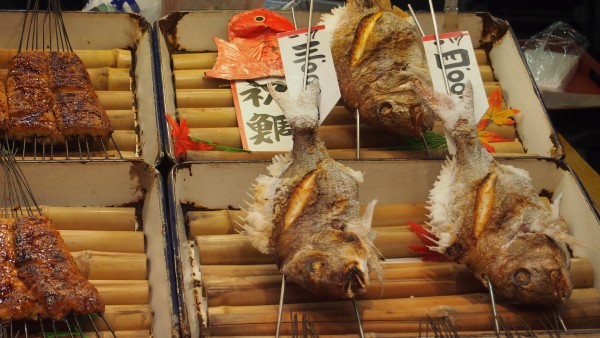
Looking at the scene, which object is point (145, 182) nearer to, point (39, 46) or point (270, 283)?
point (270, 283)

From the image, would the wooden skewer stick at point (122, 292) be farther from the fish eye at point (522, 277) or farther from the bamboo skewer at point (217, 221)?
the fish eye at point (522, 277)

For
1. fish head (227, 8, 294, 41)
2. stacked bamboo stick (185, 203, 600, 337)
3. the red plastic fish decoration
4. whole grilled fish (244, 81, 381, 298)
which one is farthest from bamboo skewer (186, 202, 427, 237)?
fish head (227, 8, 294, 41)

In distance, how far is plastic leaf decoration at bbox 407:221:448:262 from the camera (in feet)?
11.6

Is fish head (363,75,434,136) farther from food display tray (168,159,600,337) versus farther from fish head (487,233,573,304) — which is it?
fish head (487,233,573,304)

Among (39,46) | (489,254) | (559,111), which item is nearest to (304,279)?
(489,254)

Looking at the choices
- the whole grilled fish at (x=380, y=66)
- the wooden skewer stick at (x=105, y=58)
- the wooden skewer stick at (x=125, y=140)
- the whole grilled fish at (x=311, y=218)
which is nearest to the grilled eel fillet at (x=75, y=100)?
the wooden skewer stick at (x=125, y=140)

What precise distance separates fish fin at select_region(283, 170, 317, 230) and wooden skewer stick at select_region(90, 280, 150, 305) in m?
0.67

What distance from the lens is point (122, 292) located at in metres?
3.18

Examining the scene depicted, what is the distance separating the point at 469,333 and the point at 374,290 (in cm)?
43

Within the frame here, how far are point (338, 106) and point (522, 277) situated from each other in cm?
170

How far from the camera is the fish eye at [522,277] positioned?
310 centimetres

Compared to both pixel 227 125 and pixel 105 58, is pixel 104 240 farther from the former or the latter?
pixel 105 58

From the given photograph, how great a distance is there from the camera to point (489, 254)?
3.20 m

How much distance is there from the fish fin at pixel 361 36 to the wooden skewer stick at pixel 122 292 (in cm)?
168
